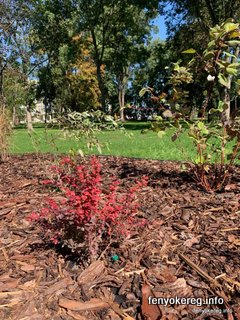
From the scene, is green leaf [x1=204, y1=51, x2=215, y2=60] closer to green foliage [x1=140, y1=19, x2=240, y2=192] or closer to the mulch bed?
green foliage [x1=140, y1=19, x2=240, y2=192]

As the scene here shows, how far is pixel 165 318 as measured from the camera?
1.84m

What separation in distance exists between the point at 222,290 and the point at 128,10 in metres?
24.4

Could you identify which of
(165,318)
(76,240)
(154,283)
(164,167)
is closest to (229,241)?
(154,283)

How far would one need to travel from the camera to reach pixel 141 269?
2.29m

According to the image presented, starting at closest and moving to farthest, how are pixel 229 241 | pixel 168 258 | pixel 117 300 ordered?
pixel 117 300
pixel 168 258
pixel 229 241

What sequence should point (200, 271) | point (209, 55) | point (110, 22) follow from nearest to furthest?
1. point (200, 271)
2. point (209, 55)
3. point (110, 22)

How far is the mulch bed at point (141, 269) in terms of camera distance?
1.93 m

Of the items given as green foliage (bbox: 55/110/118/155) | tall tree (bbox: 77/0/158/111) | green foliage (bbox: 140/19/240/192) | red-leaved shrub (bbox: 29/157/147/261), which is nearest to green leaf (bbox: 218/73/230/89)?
green foliage (bbox: 140/19/240/192)

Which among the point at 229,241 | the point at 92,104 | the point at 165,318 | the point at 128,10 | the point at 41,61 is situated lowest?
the point at 165,318

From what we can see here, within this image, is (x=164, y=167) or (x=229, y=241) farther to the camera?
(x=164, y=167)

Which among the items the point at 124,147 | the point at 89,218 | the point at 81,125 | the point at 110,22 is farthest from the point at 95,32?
the point at 89,218

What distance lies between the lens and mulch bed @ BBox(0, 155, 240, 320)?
6.34ft

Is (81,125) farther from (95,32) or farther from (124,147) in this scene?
(95,32)

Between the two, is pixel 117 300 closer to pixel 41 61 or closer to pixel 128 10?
pixel 128 10
